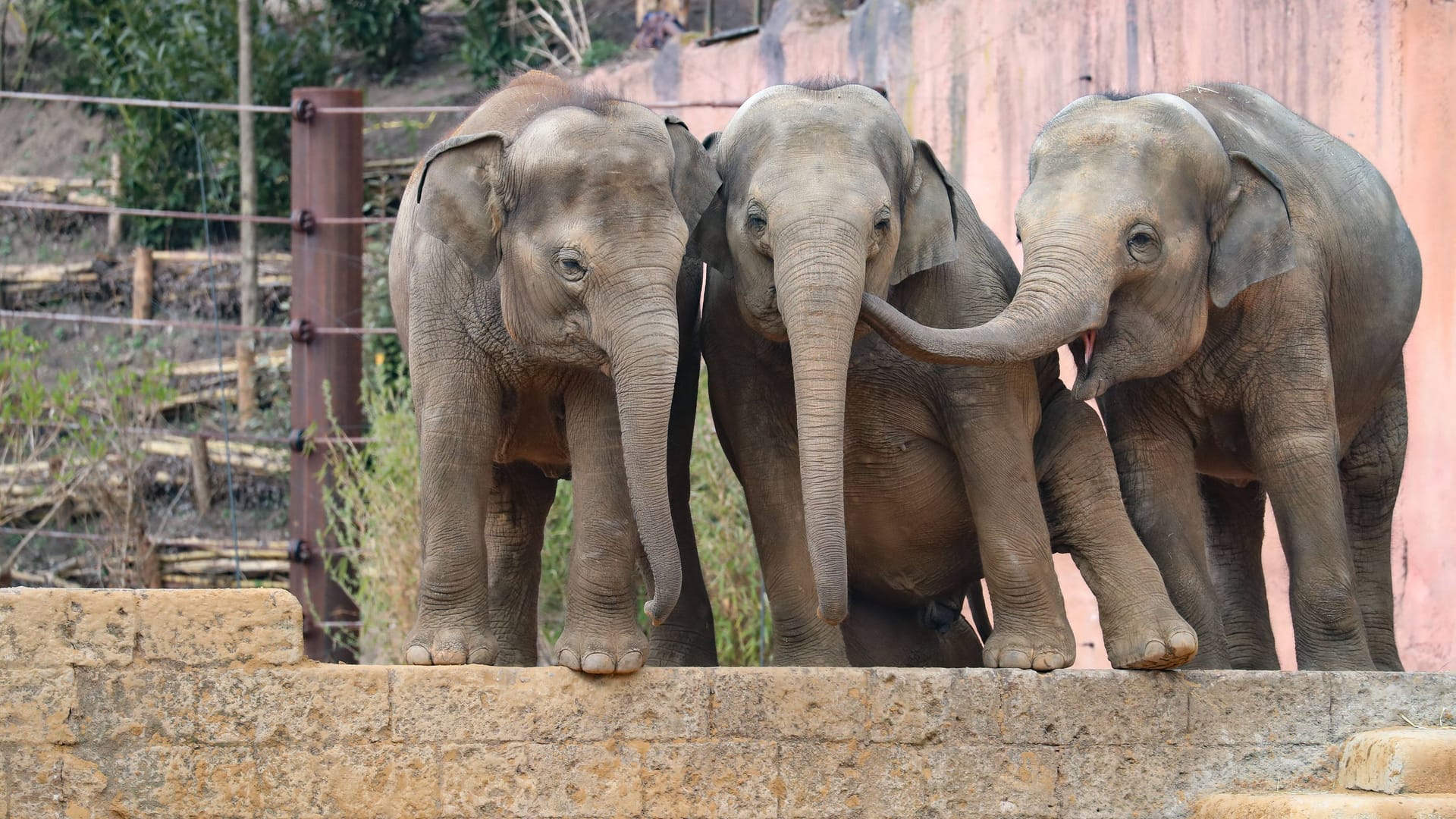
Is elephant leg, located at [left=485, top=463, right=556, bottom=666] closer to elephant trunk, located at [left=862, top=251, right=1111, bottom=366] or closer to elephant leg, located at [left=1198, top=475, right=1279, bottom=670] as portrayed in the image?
elephant trunk, located at [left=862, top=251, right=1111, bottom=366]

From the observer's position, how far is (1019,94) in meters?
9.92

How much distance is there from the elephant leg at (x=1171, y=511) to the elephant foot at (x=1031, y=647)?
51 centimetres

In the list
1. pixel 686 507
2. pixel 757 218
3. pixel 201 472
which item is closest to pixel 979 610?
pixel 686 507

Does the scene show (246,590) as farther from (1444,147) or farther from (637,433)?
(1444,147)

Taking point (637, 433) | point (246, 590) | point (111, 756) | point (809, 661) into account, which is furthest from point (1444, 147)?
point (111, 756)

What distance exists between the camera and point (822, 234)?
539cm

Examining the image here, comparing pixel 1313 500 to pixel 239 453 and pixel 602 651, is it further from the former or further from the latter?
pixel 239 453

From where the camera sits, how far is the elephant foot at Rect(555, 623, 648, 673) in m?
5.40

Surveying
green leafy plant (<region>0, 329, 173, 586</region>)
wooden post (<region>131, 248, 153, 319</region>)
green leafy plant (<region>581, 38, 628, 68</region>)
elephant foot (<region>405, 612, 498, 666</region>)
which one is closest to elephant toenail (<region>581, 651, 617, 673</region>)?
elephant foot (<region>405, 612, 498, 666</region>)

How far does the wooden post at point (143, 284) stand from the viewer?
46.2 feet

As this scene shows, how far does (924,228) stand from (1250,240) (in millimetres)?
1018

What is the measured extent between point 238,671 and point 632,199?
1692 mm

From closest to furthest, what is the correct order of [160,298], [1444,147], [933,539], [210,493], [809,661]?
[809,661]
[933,539]
[1444,147]
[210,493]
[160,298]

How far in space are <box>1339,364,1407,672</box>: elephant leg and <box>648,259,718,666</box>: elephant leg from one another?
234 centimetres
